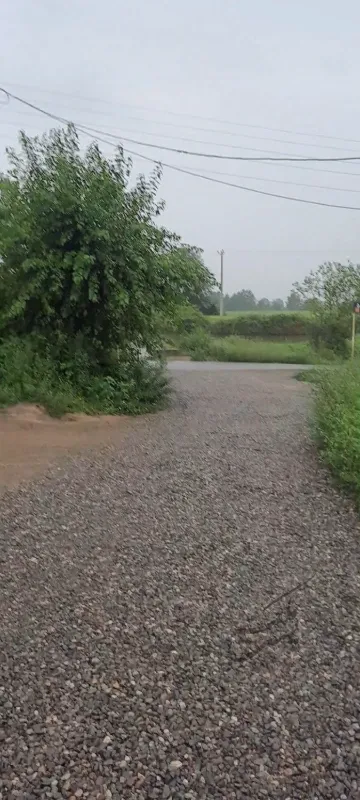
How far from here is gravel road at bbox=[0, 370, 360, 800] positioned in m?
2.35

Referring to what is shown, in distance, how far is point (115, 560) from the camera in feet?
14.0

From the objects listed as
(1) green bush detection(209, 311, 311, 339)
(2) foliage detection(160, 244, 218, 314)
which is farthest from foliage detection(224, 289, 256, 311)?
(2) foliage detection(160, 244, 218, 314)

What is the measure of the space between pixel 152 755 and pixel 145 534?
242cm

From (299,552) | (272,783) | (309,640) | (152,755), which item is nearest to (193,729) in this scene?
(152,755)

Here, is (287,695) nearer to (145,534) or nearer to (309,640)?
(309,640)

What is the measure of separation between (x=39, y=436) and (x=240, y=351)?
76.0ft

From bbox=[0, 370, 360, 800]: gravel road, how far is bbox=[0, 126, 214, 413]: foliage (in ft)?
15.5

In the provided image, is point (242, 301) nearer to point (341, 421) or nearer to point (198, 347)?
point (198, 347)

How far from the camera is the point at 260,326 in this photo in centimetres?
4031

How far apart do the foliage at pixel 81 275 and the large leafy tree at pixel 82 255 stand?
0.02 meters

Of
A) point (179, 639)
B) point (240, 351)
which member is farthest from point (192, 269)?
point (240, 351)

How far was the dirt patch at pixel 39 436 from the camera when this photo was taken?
693cm

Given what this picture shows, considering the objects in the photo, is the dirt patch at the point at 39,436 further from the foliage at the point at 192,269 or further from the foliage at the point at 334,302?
the foliage at the point at 334,302

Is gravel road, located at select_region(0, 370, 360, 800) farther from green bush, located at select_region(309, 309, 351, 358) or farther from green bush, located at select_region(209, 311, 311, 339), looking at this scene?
green bush, located at select_region(209, 311, 311, 339)
